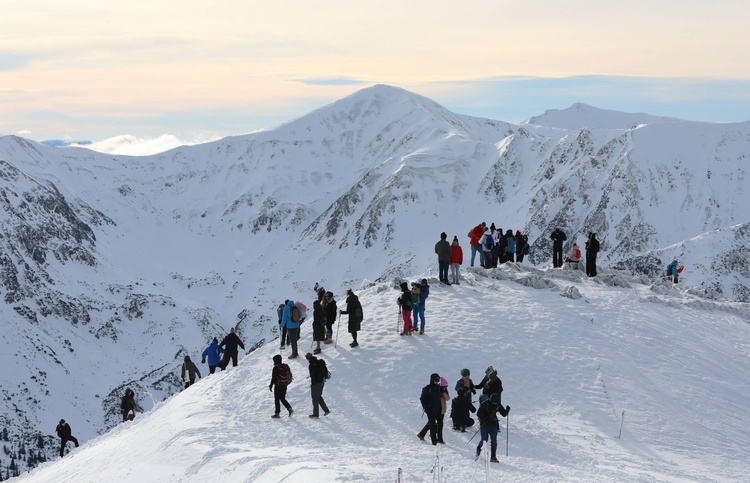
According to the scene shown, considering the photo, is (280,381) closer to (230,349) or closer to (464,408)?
(464,408)

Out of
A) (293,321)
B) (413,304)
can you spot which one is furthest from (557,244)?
(293,321)

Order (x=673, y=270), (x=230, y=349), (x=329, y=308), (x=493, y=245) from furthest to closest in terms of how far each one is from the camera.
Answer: (x=673, y=270), (x=493, y=245), (x=230, y=349), (x=329, y=308)

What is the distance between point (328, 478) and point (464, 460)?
4.33 meters

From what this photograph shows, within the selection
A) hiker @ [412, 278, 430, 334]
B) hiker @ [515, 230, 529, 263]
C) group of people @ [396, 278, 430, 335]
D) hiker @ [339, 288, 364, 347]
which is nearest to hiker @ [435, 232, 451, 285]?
hiker @ [412, 278, 430, 334]

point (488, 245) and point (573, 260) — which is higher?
point (488, 245)

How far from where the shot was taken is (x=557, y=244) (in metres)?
40.2

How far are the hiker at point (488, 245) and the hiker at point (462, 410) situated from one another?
19419 mm

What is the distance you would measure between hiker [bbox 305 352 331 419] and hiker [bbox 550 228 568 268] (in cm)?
2072

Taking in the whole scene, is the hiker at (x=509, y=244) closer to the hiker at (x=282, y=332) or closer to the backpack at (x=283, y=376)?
the hiker at (x=282, y=332)

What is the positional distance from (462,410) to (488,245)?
19.8 metres

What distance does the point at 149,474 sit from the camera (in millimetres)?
18531

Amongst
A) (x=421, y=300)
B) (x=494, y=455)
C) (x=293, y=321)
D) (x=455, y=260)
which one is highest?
(x=455, y=260)

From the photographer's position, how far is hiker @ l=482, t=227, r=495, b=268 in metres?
39.0

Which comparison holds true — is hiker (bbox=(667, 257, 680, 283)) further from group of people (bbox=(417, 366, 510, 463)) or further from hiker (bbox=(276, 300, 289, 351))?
group of people (bbox=(417, 366, 510, 463))
